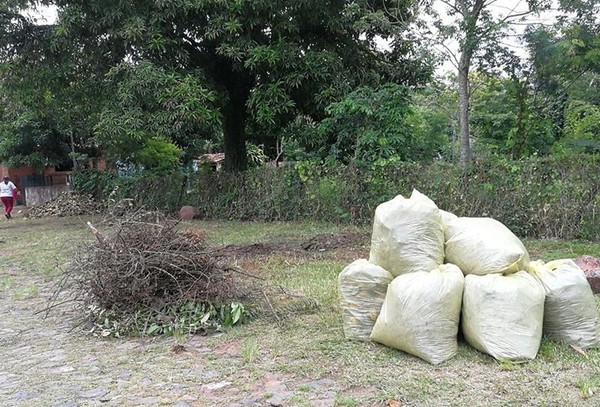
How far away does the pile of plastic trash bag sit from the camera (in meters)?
3.21

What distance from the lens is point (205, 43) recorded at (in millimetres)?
11445

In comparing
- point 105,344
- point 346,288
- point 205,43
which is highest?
point 205,43

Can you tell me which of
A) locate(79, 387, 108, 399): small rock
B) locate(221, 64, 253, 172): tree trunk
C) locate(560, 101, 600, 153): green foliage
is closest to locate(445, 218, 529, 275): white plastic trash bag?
locate(79, 387, 108, 399): small rock

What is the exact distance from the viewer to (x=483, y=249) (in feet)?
11.4

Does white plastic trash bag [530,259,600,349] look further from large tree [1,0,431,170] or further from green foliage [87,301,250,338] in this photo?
large tree [1,0,431,170]

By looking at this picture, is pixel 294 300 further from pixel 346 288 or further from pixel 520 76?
pixel 520 76

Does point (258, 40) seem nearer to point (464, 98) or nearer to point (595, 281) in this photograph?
point (464, 98)

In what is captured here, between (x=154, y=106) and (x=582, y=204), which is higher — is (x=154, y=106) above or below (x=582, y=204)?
above

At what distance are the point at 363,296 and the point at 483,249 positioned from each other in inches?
35.0

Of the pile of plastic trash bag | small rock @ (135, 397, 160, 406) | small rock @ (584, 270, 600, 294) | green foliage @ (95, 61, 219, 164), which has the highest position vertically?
green foliage @ (95, 61, 219, 164)

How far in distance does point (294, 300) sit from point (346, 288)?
3.70 ft

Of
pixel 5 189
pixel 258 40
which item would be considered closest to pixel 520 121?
pixel 258 40

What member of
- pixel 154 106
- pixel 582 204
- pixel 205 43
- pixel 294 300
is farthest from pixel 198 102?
pixel 582 204

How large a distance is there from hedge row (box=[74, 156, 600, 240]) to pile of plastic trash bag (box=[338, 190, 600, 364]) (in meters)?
4.94
